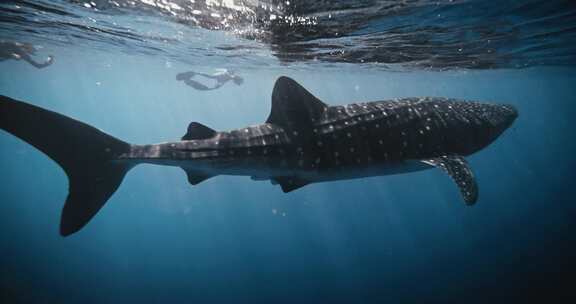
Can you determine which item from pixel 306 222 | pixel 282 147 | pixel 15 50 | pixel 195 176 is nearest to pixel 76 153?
pixel 195 176

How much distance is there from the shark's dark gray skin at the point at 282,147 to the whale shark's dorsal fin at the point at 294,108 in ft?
0.06

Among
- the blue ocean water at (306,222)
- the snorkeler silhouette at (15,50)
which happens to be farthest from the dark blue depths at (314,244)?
the snorkeler silhouette at (15,50)

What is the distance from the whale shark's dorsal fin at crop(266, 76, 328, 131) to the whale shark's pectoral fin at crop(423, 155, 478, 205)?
2.39 meters

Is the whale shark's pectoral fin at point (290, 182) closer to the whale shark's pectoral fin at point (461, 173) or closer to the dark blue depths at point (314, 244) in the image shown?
the whale shark's pectoral fin at point (461, 173)

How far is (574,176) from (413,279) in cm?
3370

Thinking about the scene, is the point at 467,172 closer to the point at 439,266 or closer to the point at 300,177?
the point at 300,177

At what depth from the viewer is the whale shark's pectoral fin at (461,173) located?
17.5ft

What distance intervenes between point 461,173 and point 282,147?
11.0 ft

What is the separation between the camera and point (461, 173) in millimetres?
5668

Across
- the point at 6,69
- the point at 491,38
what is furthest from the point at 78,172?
the point at 6,69

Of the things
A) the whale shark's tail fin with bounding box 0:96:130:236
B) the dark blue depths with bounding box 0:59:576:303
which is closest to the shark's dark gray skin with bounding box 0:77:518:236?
the whale shark's tail fin with bounding box 0:96:130:236

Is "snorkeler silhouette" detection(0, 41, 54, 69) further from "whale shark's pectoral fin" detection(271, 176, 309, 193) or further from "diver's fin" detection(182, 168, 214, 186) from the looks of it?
"whale shark's pectoral fin" detection(271, 176, 309, 193)

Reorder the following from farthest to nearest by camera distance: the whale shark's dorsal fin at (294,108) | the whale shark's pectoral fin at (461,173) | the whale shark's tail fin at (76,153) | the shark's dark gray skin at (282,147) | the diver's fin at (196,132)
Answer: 1. the whale shark's dorsal fin at (294,108)
2. the whale shark's pectoral fin at (461,173)
3. the diver's fin at (196,132)
4. the shark's dark gray skin at (282,147)
5. the whale shark's tail fin at (76,153)

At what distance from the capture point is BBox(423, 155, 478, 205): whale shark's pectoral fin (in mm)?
5332
